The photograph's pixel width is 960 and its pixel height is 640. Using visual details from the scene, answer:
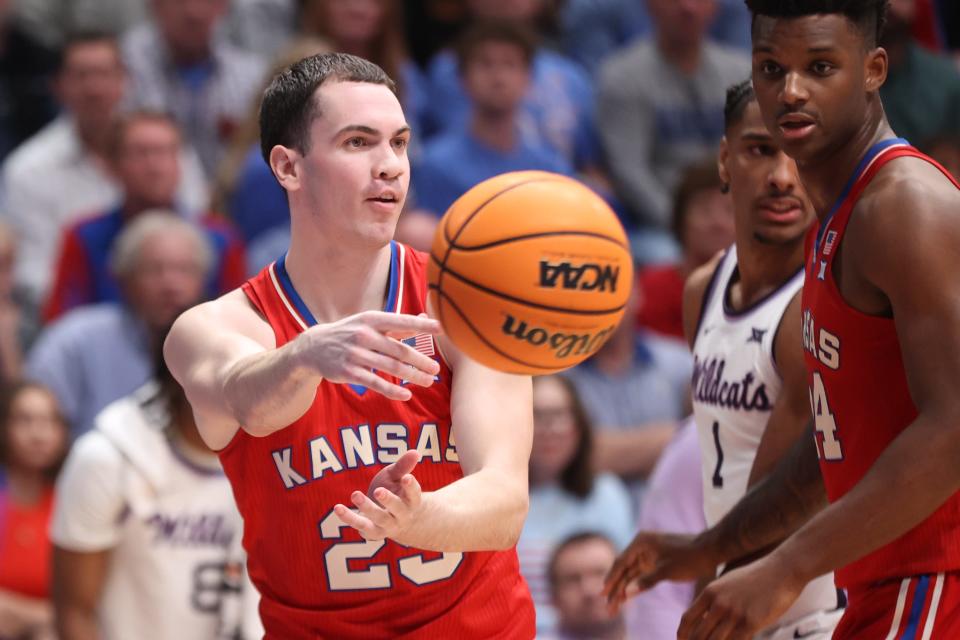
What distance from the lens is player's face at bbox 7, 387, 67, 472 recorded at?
744 centimetres

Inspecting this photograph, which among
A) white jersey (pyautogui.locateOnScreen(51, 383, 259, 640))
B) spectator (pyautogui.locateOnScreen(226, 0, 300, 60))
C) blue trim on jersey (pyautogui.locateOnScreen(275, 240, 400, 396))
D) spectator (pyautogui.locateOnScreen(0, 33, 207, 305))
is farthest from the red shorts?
spectator (pyautogui.locateOnScreen(226, 0, 300, 60))

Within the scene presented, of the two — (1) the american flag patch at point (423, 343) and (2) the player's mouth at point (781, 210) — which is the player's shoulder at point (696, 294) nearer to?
(2) the player's mouth at point (781, 210)

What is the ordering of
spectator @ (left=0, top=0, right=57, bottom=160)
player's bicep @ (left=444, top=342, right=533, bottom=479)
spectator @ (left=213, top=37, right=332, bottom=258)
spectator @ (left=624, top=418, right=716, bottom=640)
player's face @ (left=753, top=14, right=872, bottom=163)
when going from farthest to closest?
spectator @ (left=0, top=0, right=57, bottom=160) → spectator @ (left=213, top=37, right=332, bottom=258) → spectator @ (left=624, top=418, right=716, bottom=640) → player's bicep @ (left=444, top=342, right=533, bottom=479) → player's face @ (left=753, top=14, right=872, bottom=163)

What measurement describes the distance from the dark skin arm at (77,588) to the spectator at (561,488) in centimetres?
209

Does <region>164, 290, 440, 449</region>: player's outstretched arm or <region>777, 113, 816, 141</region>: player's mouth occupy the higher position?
<region>777, 113, 816, 141</region>: player's mouth

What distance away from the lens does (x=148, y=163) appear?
28.2 feet

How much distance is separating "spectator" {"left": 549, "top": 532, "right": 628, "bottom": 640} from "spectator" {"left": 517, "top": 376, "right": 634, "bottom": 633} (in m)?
0.23

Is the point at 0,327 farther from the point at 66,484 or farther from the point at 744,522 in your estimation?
the point at 744,522

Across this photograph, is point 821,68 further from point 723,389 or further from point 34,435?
point 34,435

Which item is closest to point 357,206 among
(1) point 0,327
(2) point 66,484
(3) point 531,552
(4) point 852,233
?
(4) point 852,233

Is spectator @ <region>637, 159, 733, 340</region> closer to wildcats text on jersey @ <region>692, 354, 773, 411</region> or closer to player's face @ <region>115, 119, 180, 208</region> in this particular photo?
wildcats text on jersey @ <region>692, 354, 773, 411</region>

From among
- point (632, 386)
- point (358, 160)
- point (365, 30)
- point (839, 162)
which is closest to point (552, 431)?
point (632, 386)

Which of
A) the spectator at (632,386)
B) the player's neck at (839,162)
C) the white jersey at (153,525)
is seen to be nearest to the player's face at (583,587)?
the spectator at (632,386)

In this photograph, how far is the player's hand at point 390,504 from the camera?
3.41m
